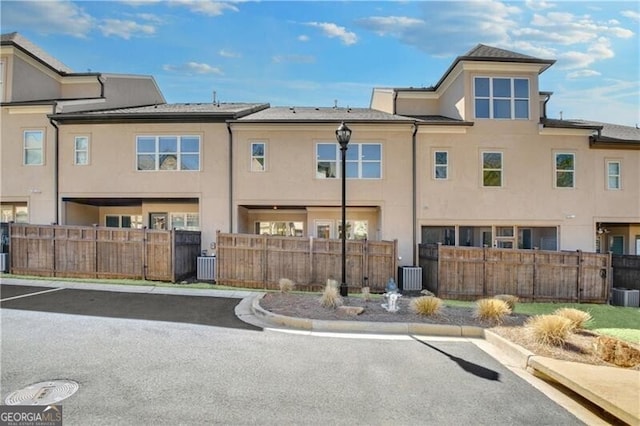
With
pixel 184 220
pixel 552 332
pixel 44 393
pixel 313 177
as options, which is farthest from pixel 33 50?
pixel 552 332

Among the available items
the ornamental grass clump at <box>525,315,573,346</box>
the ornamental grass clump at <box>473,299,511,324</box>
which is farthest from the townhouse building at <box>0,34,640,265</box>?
the ornamental grass clump at <box>525,315,573,346</box>

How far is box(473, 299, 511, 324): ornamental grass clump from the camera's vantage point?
8.08 meters

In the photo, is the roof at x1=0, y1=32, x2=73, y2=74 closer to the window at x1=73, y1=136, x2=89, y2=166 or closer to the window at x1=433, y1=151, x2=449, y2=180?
the window at x1=73, y1=136, x2=89, y2=166

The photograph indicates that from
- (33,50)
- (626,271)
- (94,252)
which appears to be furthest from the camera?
(33,50)

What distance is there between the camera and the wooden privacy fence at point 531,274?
1363 cm

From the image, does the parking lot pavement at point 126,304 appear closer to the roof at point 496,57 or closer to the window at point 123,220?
the window at point 123,220

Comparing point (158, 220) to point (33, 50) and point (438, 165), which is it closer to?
point (33, 50)

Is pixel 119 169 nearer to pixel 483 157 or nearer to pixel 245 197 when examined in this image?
pixel 245 197

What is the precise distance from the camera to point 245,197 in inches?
632

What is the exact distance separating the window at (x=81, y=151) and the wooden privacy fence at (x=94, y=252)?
3.77 meters

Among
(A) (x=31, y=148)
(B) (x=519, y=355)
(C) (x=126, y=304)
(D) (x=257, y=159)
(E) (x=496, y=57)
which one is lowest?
(B) (x=519, y=355)

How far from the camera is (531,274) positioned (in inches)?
537

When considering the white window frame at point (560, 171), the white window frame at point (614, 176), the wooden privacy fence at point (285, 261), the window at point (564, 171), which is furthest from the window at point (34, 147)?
the white window frame at point (614, 176)

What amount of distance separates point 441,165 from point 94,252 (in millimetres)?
14706
